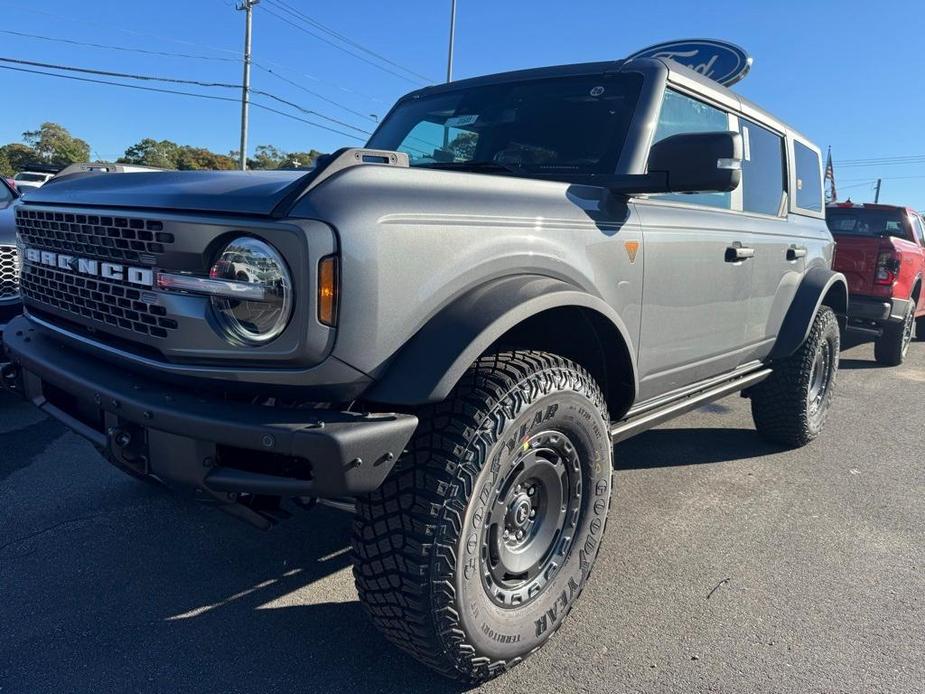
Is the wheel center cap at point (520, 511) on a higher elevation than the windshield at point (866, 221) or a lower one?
lower

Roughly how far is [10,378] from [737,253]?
3.17 meters

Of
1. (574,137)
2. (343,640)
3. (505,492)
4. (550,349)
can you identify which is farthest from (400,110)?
(343,640)

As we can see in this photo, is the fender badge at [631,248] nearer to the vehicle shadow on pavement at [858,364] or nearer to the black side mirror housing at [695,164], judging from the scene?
the black side mirror housing at [695,164]

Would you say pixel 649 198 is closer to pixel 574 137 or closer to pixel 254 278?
pixel 574 137

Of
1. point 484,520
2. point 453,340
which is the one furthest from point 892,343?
point 453,340

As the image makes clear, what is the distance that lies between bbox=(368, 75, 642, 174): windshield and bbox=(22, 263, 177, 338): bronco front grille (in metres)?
1.49

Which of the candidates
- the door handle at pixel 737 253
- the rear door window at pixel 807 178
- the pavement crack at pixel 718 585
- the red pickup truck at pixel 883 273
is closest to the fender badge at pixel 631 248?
the door handle at pixel 737 253

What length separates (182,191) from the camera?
1.93 metres

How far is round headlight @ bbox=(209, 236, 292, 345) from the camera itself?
5.74ft

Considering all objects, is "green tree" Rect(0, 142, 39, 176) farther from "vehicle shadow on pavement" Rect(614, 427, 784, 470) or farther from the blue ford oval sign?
"vehicle shadow on pavement" Rect(614, 427, 784, 470)

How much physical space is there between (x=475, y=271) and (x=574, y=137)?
1219 mm

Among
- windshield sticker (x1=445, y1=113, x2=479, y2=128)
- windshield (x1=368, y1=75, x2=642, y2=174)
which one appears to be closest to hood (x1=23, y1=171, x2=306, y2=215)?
windshield (x1=368, y1=75, x2=642, y2=174)

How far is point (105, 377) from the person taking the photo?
205cm

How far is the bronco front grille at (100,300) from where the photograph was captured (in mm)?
1919
